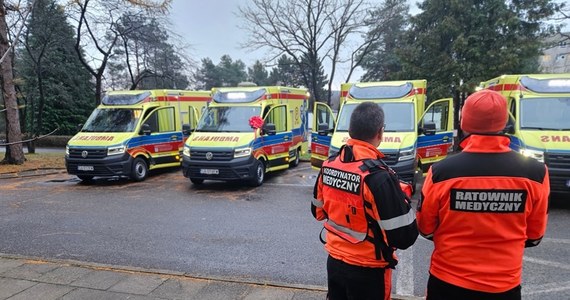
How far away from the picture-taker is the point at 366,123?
7.79 ft

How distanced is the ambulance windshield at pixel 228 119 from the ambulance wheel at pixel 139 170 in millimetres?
2208

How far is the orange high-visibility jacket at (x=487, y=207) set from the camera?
2008mm

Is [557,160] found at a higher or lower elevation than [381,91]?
lower

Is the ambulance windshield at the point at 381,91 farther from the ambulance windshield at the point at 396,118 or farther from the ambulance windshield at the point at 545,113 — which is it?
the ambulance windshield at the point at 545,113

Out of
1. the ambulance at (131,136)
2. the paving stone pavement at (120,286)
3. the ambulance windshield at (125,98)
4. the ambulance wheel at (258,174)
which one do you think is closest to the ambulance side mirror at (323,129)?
the ambulance wheel at (258,174)

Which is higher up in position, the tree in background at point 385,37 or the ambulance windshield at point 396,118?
the tree in background at point 385,37

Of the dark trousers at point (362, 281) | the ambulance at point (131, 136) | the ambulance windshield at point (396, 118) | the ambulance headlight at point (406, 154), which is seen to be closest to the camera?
the dark trousers at point (362, 281)

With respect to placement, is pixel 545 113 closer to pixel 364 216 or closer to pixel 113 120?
pixel 364 216

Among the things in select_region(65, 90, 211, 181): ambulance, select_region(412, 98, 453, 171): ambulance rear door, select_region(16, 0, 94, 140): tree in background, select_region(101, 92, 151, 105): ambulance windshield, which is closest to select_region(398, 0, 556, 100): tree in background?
select_region(412, 98, 453, 171): ambulance rear door

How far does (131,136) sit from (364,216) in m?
10.2

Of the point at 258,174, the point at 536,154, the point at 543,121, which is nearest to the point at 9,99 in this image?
the point at 258,174

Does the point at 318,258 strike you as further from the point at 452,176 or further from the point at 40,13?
the point at 40,13

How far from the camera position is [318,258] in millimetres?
5246

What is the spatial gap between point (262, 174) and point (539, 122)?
6.54 meters
